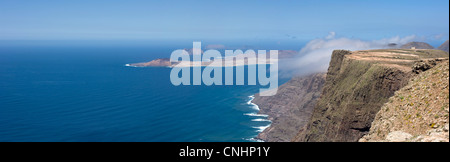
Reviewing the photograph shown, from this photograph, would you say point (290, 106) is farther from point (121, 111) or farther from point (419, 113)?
point (419, 113)

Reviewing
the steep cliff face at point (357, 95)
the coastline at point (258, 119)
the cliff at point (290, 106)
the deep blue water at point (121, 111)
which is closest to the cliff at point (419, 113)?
the steep cliff face at point (357, 95)

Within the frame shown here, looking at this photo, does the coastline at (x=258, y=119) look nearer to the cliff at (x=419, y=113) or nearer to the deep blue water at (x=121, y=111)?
the deep blue water at (x=121, y=111)

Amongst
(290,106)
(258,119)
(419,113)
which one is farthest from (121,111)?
(419,113)
